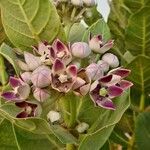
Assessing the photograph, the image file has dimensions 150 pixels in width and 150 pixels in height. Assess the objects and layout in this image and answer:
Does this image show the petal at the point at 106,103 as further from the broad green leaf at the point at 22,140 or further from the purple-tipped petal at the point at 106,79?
the broad green leaf at the point at 22,140

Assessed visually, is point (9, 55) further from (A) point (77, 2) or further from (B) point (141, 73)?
(B) point (141, 73)

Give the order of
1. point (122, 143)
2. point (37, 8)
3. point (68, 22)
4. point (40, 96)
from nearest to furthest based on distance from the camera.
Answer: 1. point (40, 96)
2. point (37, 8)
3. point (68, 22)
4. point (122, 143)

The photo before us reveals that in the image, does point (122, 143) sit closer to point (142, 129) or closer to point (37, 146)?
point (142, 129)

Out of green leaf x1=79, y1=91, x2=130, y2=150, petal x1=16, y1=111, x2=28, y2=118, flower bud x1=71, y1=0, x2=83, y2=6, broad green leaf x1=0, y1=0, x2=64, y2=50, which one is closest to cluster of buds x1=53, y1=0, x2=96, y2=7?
flower bud x1=71, y1=0, x2=83, y2=6

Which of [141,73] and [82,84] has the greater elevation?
[82,84]

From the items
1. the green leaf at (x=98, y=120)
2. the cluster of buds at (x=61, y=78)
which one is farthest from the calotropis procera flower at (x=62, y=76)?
the green leaf at (x=98, y=120)

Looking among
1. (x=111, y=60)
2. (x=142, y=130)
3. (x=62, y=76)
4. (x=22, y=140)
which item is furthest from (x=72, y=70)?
(x=142, y=130)

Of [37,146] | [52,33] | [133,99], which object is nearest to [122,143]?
[133,99]
